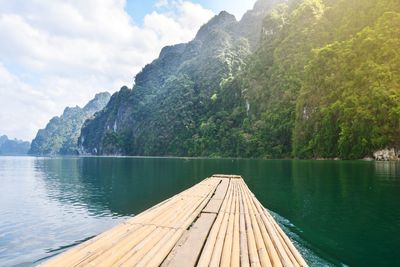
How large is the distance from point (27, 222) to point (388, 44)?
99.8m

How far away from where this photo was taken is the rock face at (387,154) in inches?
3093

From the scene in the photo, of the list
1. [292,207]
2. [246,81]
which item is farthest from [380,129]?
[246,81]

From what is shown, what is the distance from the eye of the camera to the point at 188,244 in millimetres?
7234

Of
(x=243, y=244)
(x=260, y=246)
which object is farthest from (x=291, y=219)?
(x=243, y=244)

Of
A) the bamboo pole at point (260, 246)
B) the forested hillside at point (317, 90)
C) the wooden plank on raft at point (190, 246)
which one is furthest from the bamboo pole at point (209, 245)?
the forested hillside at point (317, 90)

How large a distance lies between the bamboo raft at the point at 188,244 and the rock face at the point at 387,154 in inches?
3223

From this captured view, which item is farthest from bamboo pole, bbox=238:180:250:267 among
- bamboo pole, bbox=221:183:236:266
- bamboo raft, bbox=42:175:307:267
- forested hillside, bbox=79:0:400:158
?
forested hillside, bbox=79:0:400:158

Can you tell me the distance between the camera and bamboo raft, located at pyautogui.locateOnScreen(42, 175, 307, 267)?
603 cm

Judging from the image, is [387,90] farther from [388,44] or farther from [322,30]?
[322,30]

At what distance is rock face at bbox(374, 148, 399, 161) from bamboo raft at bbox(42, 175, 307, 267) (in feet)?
269

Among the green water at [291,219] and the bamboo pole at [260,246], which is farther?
the green water at [291,219]

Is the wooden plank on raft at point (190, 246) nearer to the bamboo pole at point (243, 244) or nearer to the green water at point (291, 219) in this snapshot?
the bamboo pole at point (243, 244)

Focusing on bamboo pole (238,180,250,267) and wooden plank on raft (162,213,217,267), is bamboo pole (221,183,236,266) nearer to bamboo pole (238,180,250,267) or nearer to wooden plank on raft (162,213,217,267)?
bamboo pole (238,180,250,267)

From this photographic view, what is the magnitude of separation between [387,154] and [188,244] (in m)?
86.9
